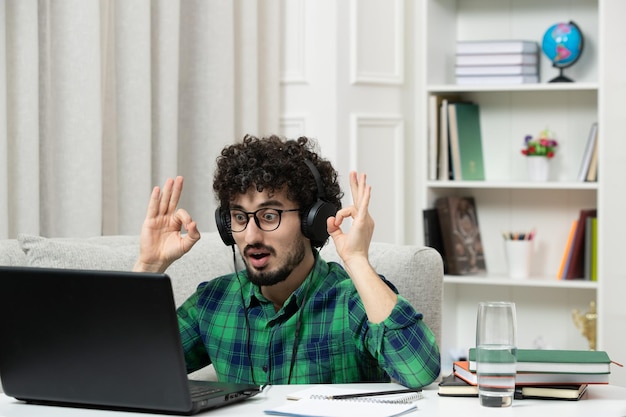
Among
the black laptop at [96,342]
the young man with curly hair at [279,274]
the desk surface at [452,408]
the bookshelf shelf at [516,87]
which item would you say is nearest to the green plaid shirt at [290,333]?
the young man with curly hair at [279,274]

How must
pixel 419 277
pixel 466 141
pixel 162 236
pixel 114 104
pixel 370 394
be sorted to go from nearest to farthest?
pixel 370 394 < pixel 162 236 < pixel 419 277 < pixel 114 104 < pixel 466 141

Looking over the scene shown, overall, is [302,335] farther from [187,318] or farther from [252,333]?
[187,318]

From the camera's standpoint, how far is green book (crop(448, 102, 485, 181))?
356 centimetres

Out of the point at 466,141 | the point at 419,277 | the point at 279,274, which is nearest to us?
the point at 279,274

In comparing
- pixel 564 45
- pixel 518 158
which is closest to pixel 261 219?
pixel 564 45

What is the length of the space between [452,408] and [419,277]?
64 cm

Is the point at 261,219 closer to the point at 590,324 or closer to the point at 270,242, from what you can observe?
the point at 270,242

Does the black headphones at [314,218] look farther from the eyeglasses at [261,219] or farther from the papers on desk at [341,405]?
the papers on desk at [341,405]

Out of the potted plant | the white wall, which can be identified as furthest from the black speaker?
the potted plant

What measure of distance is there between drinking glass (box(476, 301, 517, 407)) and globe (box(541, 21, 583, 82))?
224 centimetres

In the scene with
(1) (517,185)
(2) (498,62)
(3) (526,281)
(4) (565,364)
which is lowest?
(3) (526,281)

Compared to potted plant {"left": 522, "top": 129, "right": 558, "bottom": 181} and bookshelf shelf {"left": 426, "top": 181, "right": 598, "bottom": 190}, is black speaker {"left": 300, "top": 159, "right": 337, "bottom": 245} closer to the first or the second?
bookshelf shelf {"left": 426, "top": 181, "right": 598, "bottom": 190}

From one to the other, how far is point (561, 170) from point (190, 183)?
1381mm

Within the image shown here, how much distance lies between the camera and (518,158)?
3.71 m
